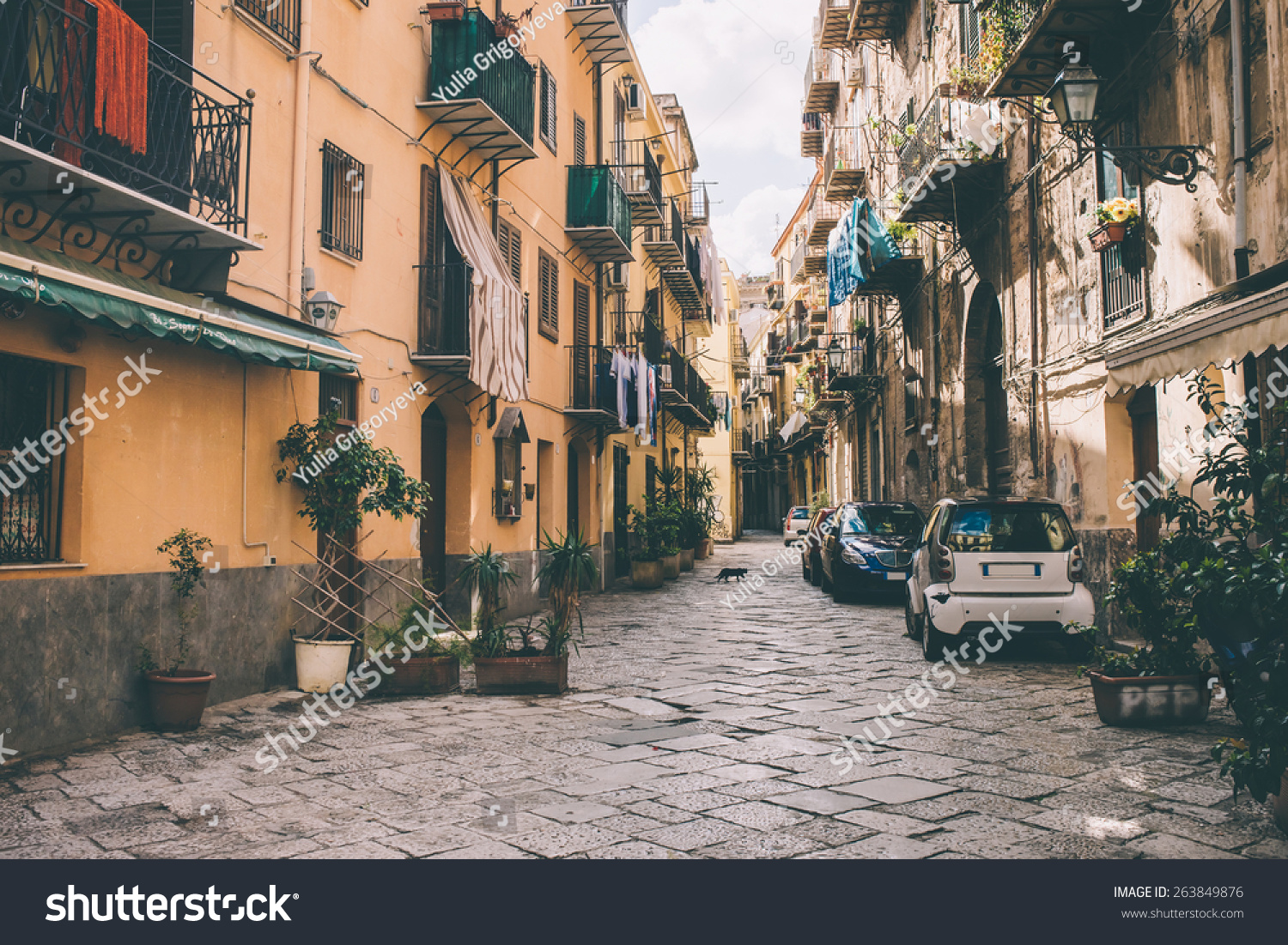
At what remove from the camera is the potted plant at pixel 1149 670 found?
6.26m

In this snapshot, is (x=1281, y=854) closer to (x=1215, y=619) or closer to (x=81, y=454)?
(x=1215, y=619)

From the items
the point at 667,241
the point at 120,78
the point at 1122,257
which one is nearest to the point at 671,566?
the point at 667,241

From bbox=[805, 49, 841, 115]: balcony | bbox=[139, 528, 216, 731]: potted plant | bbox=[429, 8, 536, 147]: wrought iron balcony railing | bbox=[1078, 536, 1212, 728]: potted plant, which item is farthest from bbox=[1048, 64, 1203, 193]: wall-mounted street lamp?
bbox=[805, 49, 841, 115]: balcony

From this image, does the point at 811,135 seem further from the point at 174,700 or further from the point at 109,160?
the point at 174,700

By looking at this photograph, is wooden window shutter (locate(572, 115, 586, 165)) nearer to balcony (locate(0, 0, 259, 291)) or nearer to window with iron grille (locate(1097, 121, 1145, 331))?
window with iron grille (locate(1097, 121, 1145, 331))

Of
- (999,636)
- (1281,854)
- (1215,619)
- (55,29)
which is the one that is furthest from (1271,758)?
(55,29)

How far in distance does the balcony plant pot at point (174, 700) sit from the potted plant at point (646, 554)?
13.2 meters

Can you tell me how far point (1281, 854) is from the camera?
13.3ft

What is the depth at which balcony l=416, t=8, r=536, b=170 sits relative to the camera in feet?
38.2

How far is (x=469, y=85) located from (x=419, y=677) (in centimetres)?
702

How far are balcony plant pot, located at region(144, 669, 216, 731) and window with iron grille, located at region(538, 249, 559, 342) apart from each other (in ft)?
32.6

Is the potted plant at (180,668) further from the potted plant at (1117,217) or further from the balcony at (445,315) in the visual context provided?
the potted plant at (1117,217)

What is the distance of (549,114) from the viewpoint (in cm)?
1636

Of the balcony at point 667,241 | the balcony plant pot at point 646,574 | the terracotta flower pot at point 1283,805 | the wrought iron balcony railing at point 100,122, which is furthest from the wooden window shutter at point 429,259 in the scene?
the balcony at point 667,241
